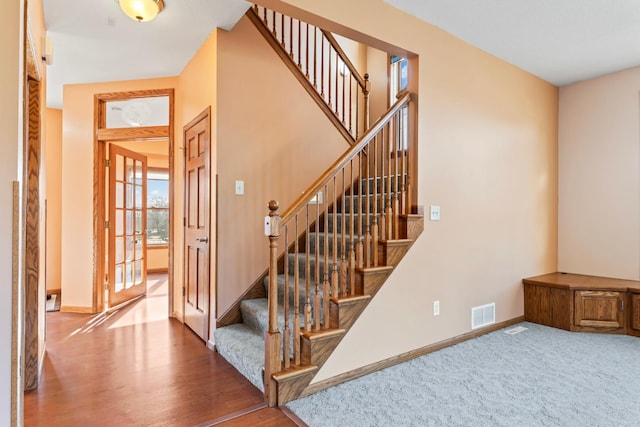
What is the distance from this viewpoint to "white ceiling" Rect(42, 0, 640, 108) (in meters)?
2.73

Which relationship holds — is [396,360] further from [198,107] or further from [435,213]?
[198,107]

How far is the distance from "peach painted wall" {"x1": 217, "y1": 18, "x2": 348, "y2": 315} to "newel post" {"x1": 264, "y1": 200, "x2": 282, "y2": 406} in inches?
39.0

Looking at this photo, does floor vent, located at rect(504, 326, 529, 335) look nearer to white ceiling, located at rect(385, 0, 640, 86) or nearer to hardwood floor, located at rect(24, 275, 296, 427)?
hardwood floor, located at rect(24, 275, 296, 427)

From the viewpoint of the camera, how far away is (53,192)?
16.7 ft

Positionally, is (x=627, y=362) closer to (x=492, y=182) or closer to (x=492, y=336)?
(x=492, y=336)

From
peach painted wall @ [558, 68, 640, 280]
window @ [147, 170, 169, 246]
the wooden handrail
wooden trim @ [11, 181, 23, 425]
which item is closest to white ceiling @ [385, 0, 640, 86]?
peach painted wall @ [558, 68, 640, 280]

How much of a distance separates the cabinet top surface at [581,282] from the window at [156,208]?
21.7 feet

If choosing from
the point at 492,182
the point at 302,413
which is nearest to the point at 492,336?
the point at 492,182

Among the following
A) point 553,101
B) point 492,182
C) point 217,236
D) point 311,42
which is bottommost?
point 217,236

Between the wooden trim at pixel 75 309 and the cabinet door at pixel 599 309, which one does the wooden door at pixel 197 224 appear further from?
the cabinet door at pixel 599 309

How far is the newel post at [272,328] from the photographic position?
7.18 feet

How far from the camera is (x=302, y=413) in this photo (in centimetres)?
210

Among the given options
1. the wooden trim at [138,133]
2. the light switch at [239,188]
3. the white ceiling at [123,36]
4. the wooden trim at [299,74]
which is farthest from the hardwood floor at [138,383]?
the white ceiling at [123,36]

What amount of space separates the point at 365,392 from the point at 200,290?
182 cm
